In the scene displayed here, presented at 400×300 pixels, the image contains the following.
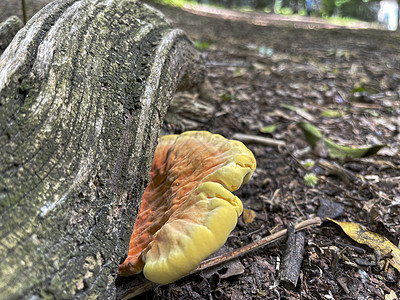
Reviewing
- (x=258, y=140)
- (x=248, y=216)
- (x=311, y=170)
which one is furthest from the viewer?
(x=258, y=140)

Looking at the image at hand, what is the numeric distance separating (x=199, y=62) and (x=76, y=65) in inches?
62.9

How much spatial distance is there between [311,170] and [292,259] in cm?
128

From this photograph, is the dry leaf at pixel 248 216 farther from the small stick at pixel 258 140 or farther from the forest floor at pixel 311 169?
the small stick at pixel 258 140

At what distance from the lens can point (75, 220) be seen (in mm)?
1501

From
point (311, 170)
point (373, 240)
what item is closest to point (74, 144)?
point (373, 240)

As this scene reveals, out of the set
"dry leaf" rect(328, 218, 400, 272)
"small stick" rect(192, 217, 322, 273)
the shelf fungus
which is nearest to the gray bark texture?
the shelf fungus

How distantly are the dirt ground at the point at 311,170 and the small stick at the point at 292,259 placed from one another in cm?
4

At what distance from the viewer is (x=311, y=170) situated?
3.15m

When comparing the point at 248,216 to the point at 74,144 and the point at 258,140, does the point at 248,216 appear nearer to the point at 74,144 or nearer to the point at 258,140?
the point at 258,140

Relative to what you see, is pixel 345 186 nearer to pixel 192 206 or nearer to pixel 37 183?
pixel 192 206

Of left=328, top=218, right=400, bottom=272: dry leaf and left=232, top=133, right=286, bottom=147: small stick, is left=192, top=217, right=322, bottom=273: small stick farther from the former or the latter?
left=232, top=133, right=286, bottom=147: small stick

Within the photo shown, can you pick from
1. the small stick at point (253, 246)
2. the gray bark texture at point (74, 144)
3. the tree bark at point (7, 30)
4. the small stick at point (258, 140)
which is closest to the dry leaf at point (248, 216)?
the small stick at point (253, 246)

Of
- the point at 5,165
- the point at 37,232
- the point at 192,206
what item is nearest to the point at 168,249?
the point at 192,206

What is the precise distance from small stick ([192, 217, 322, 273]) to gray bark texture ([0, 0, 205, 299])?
1.97ft
